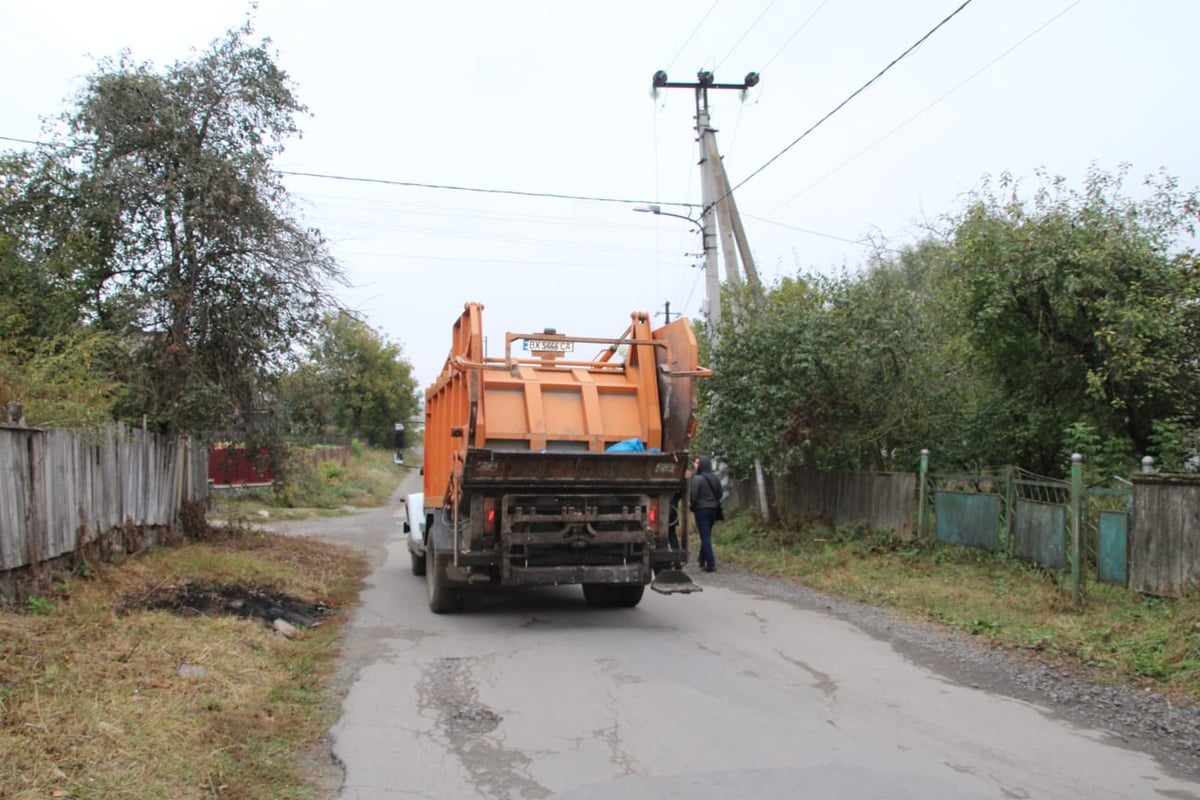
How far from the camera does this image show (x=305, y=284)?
1416 cm

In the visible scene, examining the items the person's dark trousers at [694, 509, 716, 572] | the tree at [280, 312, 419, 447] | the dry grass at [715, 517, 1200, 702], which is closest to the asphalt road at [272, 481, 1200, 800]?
the dry grass at [715, 517, 1200, 702]

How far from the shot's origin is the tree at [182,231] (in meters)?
12.9

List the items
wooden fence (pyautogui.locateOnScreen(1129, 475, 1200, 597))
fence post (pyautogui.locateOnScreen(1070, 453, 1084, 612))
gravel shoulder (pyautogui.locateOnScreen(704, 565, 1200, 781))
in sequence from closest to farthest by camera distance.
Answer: gravel shoulder (pyautogui.locateOnScreen(704, 565, 1200, 781)) < wooden fence (pyautogui.locateOnScreen(1129, 475, 1200, 597)) < fence post (pyautogui.locateOnScreen(1070, 453, 1084, 612))

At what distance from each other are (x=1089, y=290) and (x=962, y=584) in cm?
430

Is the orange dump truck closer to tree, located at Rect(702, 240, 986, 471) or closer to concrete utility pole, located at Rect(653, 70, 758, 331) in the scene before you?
tree, located at Rect(702, 240, 986, 471)

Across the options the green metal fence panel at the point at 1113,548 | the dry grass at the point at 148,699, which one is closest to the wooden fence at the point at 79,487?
the dry grass at the point at 148,699

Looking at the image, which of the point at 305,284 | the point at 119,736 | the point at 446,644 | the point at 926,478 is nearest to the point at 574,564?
the point at 446,644

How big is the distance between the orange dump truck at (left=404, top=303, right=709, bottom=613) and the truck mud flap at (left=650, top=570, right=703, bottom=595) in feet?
0.04

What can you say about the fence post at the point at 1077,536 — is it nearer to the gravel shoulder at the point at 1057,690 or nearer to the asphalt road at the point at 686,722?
the gravel shoulder at the point at 1057,690

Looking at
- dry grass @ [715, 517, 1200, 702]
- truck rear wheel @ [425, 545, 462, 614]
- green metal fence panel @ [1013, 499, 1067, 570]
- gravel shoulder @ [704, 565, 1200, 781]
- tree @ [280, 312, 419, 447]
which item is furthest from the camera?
tree @ [280, 312, 419, 447]

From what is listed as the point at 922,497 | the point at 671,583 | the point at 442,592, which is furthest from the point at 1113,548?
the point at 442,592

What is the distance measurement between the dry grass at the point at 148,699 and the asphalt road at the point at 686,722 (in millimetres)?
415

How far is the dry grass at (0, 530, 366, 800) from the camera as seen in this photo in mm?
4609

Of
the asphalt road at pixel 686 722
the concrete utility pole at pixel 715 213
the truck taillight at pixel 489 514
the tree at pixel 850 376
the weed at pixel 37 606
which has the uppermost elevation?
the concrete utility pole at pixel 715 213
